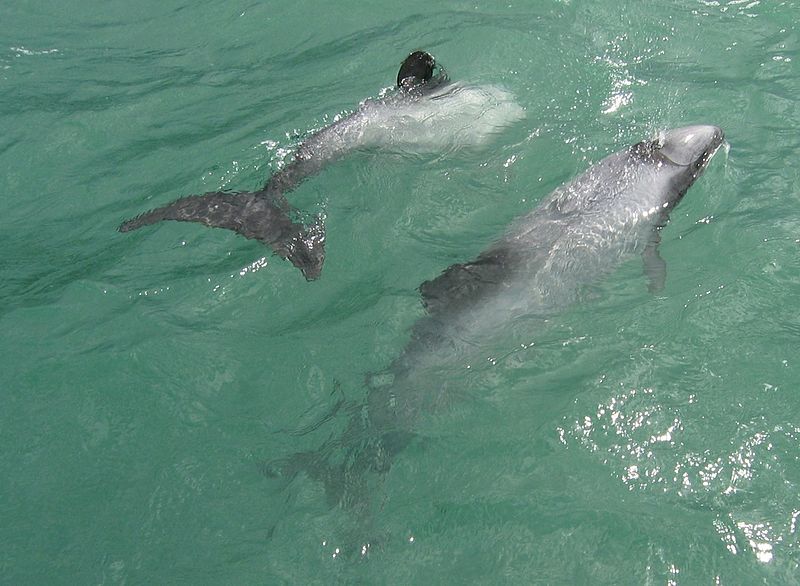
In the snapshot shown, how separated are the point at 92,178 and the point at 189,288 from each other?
280 cm

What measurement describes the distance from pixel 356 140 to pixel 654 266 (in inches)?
147

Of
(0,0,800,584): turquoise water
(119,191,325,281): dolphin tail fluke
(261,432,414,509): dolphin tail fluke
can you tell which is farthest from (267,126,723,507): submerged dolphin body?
(119,191,325,281): dolphin tail fluke

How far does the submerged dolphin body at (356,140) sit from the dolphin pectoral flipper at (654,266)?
2.57m

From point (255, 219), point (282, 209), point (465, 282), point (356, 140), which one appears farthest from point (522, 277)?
point (356, 140)

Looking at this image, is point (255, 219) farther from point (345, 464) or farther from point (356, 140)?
point (345, 464)

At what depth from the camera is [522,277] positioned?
6691mm

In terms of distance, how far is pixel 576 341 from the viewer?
6.29 meters

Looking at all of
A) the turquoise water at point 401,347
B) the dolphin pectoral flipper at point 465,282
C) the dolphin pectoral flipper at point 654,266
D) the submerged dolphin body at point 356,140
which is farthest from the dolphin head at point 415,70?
the dolphin pectoral flipper at point 654,266

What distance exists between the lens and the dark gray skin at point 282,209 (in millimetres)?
7352

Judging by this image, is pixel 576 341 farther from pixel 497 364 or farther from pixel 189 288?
pixel 189 288

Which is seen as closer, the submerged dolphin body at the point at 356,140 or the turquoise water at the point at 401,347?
the turquoise water at the point at 401,347

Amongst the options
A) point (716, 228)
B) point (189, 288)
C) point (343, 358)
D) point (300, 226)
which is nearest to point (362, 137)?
point (300, 226)

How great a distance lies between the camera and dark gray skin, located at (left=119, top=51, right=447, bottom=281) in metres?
7.35

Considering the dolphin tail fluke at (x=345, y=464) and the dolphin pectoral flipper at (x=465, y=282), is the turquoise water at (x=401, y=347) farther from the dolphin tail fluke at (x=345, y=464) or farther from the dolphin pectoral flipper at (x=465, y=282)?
the dolphin pectoral flipper at (x=465, y=282)
